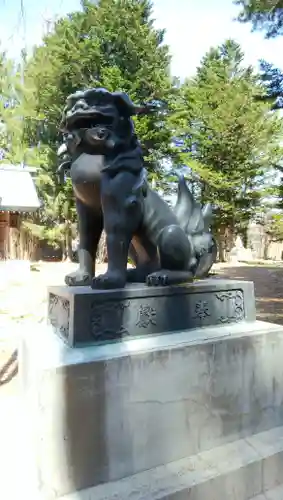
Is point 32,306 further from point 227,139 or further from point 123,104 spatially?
point 227,139

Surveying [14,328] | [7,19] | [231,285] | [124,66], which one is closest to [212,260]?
[231,285]

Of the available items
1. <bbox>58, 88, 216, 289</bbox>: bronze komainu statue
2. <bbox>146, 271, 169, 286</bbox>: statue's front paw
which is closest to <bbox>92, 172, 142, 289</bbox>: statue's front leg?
<bbox>58, 88, 216, 289</bbox>: bronze komainu statue

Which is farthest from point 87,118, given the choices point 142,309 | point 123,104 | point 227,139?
point 227,139

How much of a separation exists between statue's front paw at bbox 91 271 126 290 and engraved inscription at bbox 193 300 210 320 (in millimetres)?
366

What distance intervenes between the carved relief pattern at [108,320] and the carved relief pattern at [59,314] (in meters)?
0.11

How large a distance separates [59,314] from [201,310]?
0.63 meters

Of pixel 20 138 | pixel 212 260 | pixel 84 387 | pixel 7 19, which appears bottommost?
pixel 84 387

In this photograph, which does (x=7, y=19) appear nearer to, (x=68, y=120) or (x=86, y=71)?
(x=68, y=120)

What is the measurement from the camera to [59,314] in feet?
5.23

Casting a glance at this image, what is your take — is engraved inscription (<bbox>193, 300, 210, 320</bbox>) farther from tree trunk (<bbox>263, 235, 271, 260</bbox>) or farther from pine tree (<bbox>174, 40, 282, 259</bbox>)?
tree trunk (<bbox>263, 235, 271, 260</bbox>)

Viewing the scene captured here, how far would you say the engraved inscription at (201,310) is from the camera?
1666 mm

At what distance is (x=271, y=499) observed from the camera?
156 cm

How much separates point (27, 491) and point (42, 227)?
609 inches

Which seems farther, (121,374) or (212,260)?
(212,260)
